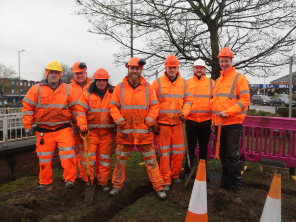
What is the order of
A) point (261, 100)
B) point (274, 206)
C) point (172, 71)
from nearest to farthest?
point (274, 206) → point (172, 71) → point (261, 100)

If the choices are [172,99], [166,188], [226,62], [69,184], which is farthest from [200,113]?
[69,184]

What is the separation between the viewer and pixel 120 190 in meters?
3.94

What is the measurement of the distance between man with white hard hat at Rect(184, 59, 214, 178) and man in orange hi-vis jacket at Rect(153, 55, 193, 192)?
42cm

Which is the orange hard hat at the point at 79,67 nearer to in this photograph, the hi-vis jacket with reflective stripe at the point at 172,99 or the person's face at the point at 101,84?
the person's face at the point at 101,84

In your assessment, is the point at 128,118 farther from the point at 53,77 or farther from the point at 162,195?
the point at 53,77

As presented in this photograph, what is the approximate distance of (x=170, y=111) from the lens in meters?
4.12

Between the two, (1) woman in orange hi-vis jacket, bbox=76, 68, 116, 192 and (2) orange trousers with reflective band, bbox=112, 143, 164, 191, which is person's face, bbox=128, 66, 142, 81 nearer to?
(1) woman in orange hi-vis jacket, bbox=76, 68, 116, 192

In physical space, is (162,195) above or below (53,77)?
below

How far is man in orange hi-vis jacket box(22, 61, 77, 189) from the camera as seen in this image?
394 centimetres

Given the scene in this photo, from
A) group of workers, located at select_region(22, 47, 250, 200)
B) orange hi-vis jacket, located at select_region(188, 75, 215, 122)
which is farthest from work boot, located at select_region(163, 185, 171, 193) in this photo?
orange hi-vis jacket, located at select_region(188, 75, 215, 122)

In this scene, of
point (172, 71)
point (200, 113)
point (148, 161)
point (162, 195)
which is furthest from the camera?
point (200, 113)

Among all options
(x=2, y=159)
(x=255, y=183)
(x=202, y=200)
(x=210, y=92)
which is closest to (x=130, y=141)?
(x=202, y=200)

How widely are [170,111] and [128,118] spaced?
82 cm

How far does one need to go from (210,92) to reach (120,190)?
2.60 meters
